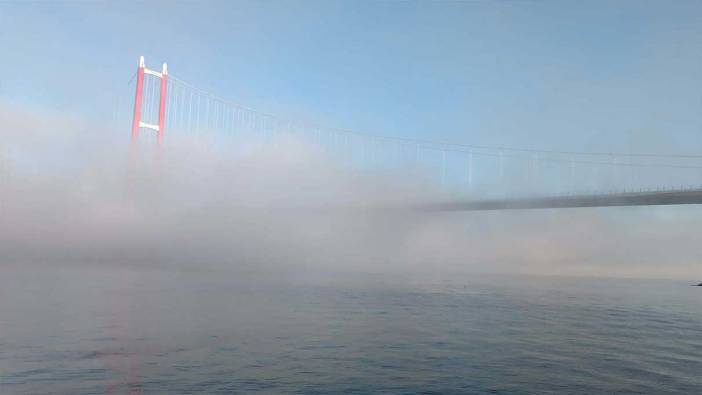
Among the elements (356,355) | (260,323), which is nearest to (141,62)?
(260,323)

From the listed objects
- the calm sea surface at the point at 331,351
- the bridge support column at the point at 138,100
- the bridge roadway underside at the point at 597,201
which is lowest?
the calm sea surface at the point at 331,351

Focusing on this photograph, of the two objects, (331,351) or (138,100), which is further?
(138,100)

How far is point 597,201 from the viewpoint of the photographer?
47938 millimetres

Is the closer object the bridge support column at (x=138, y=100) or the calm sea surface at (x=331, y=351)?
the calm sea surface at (x=331, y=351)

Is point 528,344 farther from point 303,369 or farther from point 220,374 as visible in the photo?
point 220,374

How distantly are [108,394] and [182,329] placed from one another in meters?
8.53

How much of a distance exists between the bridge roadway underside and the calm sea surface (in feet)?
68.9

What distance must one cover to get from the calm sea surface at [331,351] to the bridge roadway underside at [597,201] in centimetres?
2101

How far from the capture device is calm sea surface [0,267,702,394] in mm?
10914

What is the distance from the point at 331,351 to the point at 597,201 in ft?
131

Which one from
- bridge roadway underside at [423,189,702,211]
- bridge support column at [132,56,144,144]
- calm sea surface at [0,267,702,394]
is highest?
bridge support column at [132,56,144,144]

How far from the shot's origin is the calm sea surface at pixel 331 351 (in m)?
10.9

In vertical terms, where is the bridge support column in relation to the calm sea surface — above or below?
above

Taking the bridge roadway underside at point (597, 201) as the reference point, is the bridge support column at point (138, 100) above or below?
above
